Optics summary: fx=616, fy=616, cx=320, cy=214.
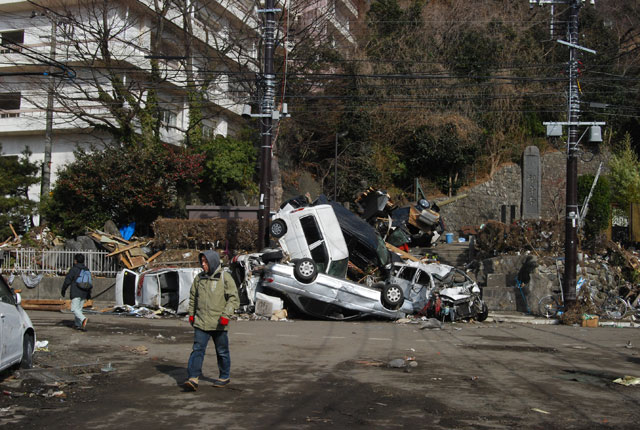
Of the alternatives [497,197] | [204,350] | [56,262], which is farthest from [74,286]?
[497,197]

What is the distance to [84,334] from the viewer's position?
12.5 m

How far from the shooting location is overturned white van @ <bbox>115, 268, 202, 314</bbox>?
16.8 metres

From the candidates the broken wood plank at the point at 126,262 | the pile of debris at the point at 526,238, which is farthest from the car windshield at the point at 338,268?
the broken wood plank at the point at 126,262

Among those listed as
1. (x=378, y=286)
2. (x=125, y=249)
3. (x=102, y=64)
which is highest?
(x=102, y=64)

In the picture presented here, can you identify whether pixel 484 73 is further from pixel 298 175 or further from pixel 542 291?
pixel 542 291

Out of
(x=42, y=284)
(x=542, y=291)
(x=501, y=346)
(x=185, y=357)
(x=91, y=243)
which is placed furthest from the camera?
(x=91, y=243)

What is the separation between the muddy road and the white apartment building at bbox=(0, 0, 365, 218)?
16.6m

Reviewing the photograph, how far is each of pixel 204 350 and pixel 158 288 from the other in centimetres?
1005

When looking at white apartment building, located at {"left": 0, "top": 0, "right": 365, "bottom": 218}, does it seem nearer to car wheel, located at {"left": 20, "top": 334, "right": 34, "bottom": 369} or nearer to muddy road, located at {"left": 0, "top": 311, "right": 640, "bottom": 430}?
muddy road, located at {"left": 0, "top": 311, "right": 640, "bottom": 430}

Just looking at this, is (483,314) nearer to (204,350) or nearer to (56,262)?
(204,350)

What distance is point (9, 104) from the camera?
32562 mm

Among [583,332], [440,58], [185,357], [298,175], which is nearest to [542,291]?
[583,332]

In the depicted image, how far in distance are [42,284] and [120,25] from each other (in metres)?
13.5

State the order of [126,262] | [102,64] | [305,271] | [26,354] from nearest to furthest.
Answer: [26,354], [305,271], [126,262], [102,64]
